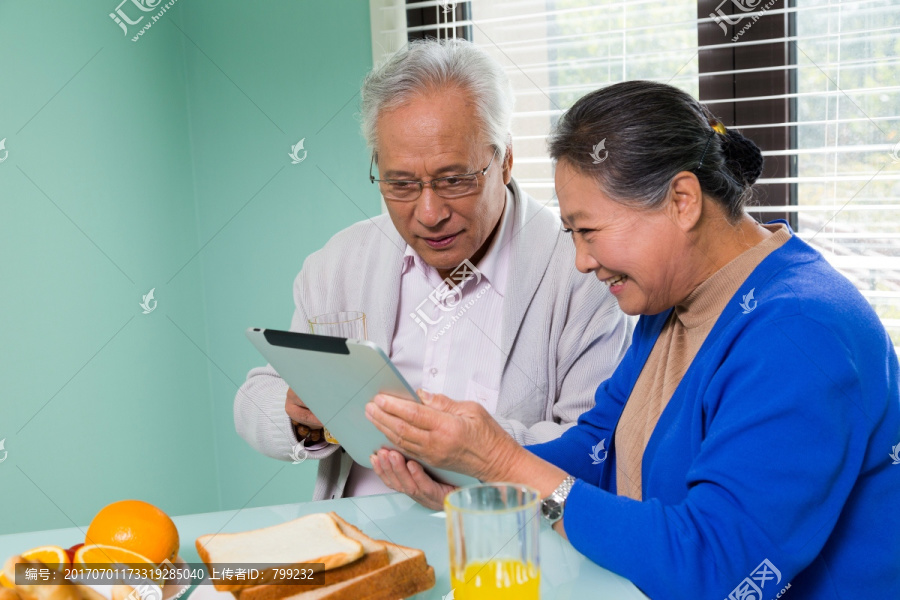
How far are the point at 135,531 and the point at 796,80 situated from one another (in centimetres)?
197

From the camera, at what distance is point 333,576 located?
0.96 metres

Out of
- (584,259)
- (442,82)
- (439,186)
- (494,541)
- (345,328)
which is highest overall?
(442,82)

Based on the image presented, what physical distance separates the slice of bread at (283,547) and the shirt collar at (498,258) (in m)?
0.74

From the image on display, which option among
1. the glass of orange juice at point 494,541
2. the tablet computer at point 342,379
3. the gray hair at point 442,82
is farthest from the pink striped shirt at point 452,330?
the glass of orange juice at point 494,541

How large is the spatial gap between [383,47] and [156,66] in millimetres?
724

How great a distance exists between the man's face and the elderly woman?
0.33m

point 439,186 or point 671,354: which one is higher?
point 439,186

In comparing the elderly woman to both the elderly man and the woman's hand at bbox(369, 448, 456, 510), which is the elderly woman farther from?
the elderly man

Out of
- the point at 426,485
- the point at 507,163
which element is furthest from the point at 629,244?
the point at 507,163

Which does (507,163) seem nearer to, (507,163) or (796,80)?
(507,163)

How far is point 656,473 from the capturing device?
1180mm

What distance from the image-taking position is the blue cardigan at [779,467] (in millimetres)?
943

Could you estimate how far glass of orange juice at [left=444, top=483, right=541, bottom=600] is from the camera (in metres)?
0.80

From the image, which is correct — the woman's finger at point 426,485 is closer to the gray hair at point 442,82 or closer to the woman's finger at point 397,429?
the woman's finger at point 397,429
